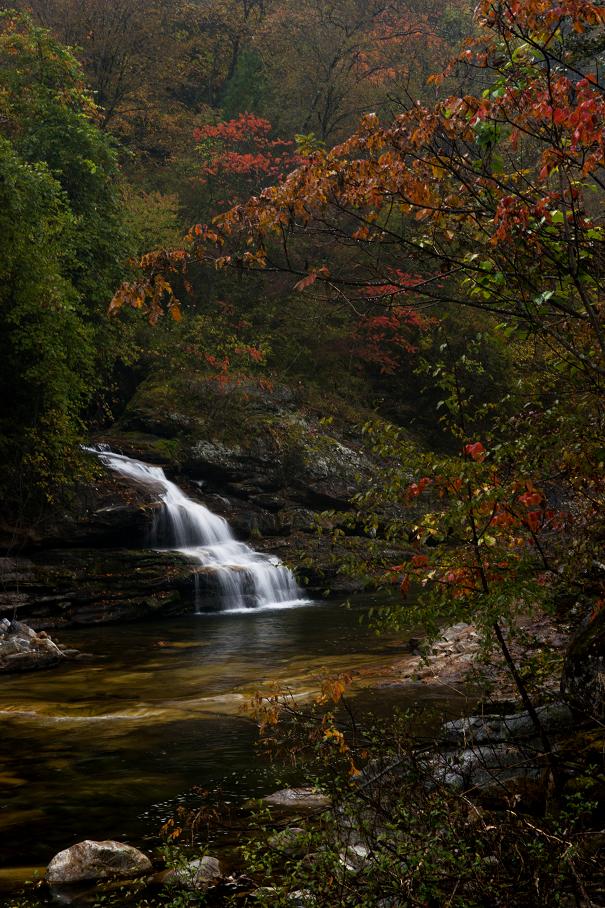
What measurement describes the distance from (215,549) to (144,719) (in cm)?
1046

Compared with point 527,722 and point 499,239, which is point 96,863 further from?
point 499,239

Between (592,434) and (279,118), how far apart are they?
105 feet

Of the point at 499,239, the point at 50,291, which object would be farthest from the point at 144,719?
the point at 50,291

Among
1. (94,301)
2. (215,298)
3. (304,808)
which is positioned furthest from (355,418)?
(304,808)

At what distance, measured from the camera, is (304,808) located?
557cm

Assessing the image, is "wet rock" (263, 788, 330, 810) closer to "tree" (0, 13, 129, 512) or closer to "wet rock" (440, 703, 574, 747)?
"wet rock" (440, 703, 574, 747)

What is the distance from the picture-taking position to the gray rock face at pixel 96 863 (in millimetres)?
4672

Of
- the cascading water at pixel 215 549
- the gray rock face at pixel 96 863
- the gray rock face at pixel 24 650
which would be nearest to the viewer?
the gray rock face at pixel 96 863

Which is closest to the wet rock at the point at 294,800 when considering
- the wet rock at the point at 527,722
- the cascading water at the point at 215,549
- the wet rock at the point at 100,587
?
the wet rock at the point at 527,722

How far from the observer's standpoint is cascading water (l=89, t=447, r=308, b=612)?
17875 millimetres

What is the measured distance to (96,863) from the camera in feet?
15.5

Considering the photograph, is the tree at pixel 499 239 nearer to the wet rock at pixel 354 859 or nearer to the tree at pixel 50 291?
the wet rock at pixel 354 859

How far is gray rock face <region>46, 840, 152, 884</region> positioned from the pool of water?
13.7 inches

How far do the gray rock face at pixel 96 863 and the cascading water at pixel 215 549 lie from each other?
12552 mm
